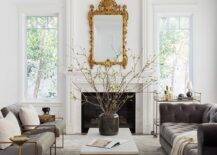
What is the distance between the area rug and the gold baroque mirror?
150 cm

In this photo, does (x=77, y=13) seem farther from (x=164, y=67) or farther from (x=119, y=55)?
(x=164, y=67)

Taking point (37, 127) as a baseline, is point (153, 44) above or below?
above

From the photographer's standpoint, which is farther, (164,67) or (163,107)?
(164,67)

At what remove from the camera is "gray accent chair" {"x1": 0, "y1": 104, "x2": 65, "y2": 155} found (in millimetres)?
4424

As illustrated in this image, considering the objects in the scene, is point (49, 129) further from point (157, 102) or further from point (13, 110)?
point (157, 102)

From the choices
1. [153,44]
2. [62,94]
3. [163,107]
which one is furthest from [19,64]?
[163,107]

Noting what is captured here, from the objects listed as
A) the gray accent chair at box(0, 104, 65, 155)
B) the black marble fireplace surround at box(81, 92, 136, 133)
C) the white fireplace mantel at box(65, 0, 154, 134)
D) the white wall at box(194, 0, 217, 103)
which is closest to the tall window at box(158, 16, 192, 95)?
the white wall at box(194, 0, 217, 103)

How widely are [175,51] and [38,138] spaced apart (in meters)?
4.33

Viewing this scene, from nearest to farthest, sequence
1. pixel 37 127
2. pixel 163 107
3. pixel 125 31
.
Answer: pixel 37 127, pixel 163 107, pixel 125 31

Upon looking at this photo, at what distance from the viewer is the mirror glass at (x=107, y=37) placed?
8.03 metres

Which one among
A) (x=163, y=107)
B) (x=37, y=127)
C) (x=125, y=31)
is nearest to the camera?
(x=37, y=127)

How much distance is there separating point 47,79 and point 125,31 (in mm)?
1908

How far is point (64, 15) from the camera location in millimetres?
8047

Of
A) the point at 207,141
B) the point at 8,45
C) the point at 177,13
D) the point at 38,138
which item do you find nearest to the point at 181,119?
the point at 207,141
